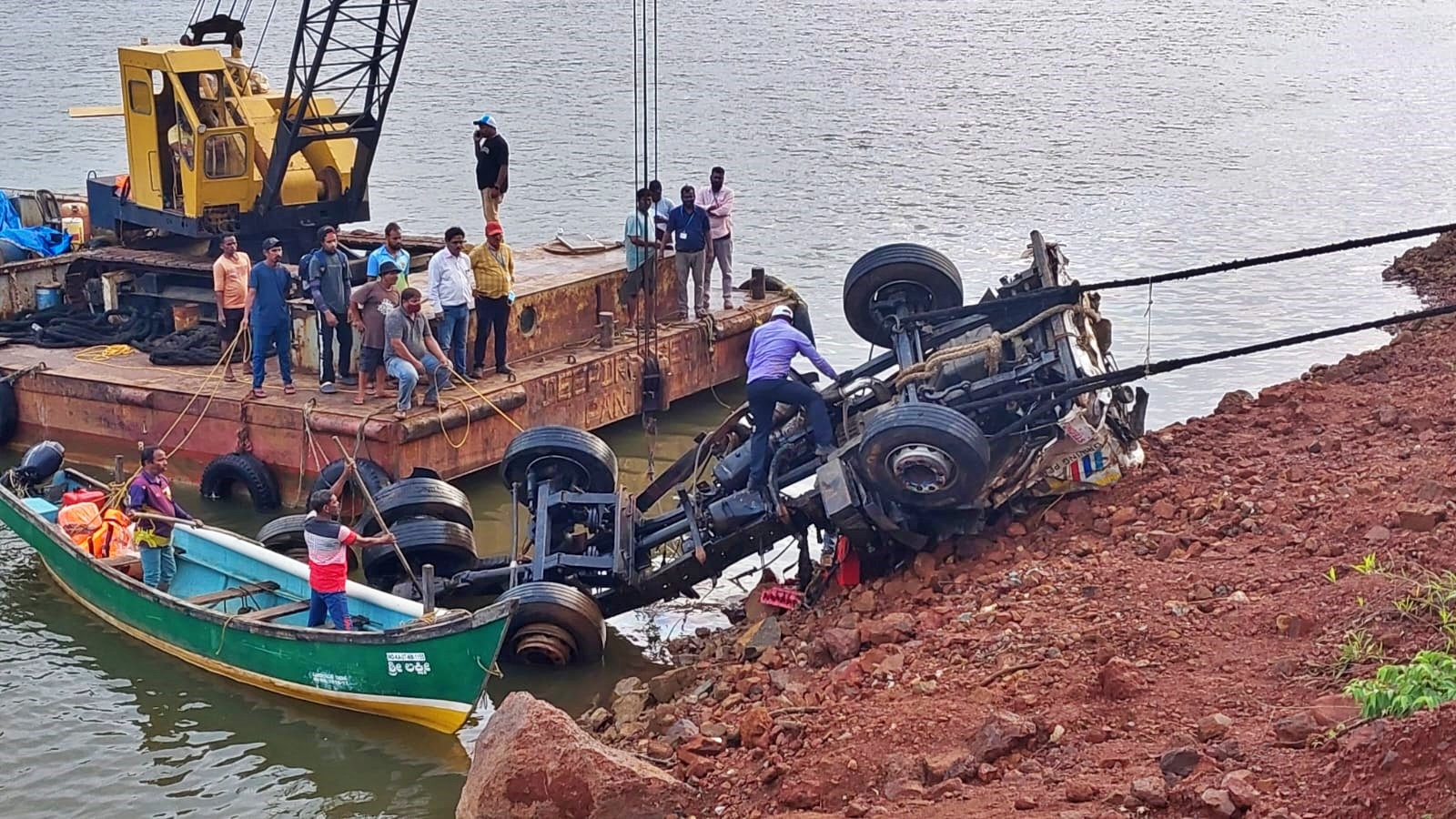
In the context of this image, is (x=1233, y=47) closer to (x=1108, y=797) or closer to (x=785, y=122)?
(x=785, y=122)

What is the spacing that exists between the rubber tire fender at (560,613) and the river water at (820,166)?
0.30m

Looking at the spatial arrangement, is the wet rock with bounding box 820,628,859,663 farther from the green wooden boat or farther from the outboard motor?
the outboard motor

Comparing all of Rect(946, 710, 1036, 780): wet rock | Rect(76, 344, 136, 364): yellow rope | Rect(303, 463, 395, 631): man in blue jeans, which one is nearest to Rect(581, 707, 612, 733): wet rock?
Rect(303, 463, 395, 631): man in blue jeans

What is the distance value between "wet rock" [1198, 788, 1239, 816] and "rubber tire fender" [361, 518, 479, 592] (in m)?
7.31

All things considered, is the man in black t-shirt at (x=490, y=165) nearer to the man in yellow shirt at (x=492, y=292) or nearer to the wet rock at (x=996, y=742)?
the man in yellow shirt at (x=492, y=292)

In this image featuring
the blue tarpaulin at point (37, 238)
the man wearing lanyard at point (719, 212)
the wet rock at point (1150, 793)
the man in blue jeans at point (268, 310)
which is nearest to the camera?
the wet rock at point (1150, 793)

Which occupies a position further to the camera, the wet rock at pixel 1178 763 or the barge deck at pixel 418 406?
the barge deck at pixel 418 406

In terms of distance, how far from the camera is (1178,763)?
8.04m

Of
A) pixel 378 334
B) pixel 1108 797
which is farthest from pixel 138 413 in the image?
pixel 1108 797

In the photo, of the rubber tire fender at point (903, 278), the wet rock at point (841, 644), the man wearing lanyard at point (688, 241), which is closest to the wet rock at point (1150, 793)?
the wet rock at point (841, 644)

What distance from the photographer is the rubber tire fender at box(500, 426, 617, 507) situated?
46.5ft

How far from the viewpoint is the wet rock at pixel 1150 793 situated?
777 centimetres

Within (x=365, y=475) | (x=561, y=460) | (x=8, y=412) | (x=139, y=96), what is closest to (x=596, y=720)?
(x=561, y=460)

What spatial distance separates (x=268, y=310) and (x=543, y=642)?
5.31m
